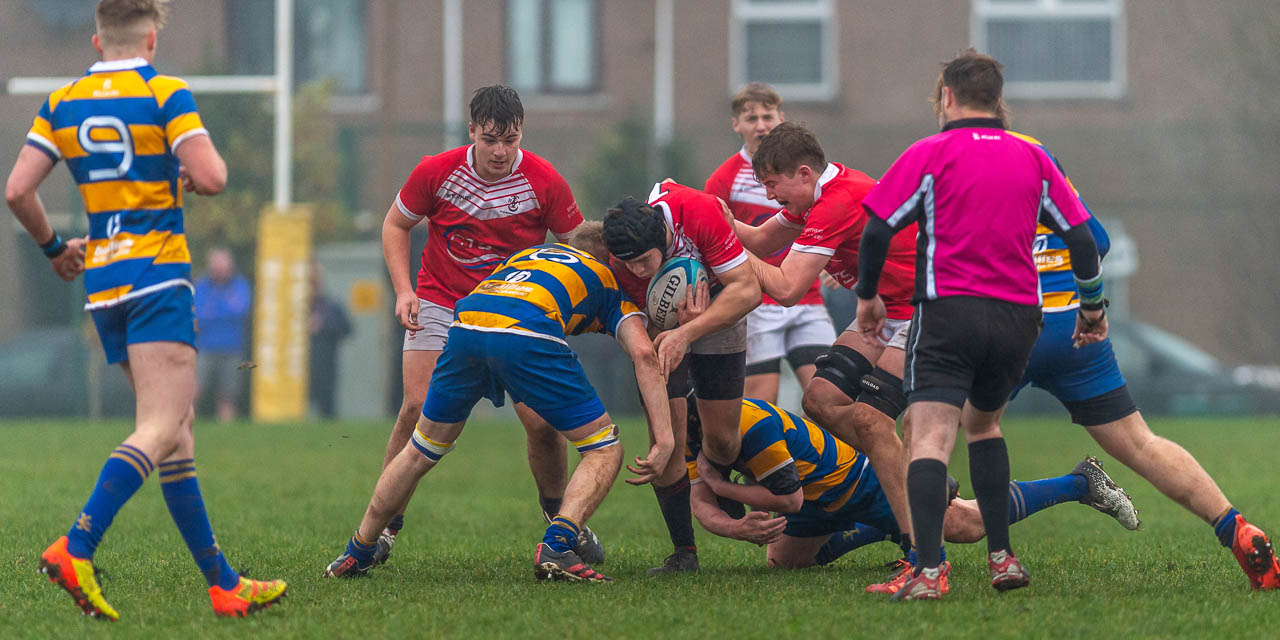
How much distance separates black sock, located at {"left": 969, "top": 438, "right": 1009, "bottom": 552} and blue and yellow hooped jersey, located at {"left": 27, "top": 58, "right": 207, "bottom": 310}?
2959mm

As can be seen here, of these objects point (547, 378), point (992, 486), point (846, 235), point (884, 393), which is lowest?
point (992, 486)

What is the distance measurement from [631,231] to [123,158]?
75.5 inches

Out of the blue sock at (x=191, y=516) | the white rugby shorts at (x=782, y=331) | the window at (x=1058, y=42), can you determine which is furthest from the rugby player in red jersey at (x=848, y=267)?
the window at (x=1058, y=42)

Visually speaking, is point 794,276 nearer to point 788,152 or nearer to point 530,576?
point 788,152

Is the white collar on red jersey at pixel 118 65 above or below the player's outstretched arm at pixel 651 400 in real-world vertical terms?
above

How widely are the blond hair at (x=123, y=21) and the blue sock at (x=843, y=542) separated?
366 centimetres

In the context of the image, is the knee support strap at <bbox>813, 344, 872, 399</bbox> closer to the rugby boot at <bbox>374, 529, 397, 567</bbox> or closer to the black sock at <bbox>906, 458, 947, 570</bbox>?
the black sock at <bbox>906, 458, 947, 570</bbox>

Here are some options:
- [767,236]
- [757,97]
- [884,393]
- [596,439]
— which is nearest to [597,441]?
[596,439]

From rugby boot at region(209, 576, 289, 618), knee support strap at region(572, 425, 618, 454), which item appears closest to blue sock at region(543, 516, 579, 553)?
knee support strap at region(572, 425, 618, 454)

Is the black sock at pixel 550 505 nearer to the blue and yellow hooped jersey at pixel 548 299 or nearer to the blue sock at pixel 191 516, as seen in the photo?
the blue and yellow hooped jersey at pixel 548 299

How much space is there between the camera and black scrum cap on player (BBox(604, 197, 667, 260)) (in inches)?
224

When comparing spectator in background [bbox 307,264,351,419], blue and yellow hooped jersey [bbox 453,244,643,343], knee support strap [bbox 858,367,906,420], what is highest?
blue and yellow hooped jersey [bbox 453,244,643,343]

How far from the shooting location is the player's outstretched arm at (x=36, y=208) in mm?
4777

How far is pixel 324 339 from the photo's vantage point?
749 inches
